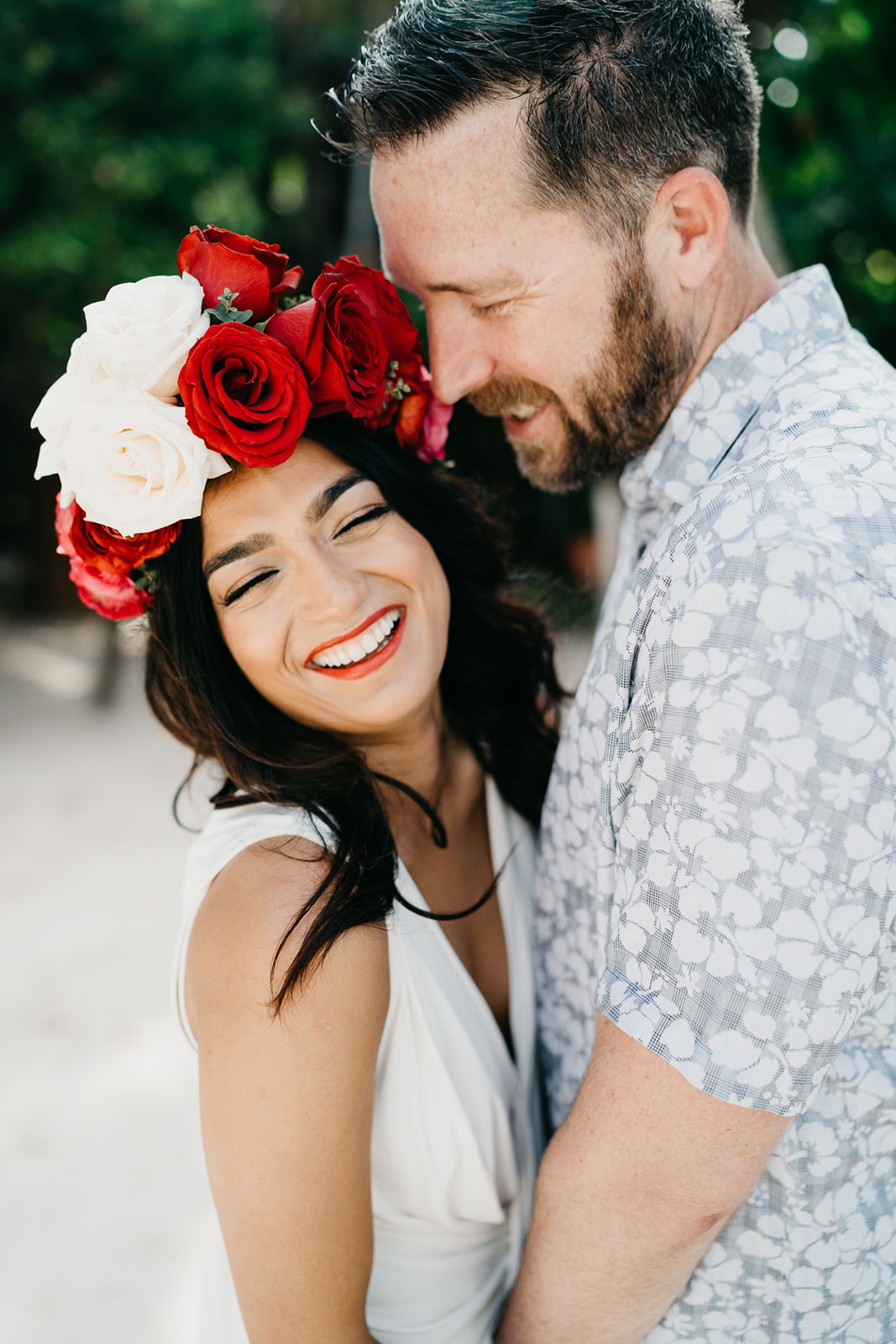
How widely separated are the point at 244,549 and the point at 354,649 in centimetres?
26

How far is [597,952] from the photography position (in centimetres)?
162

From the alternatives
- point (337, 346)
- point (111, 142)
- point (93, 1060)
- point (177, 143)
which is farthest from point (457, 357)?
point (177, 143)

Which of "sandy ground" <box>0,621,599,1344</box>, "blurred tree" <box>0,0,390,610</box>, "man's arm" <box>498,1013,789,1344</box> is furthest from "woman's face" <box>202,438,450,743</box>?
"blurred tree" <box>0,0,390,610</box>

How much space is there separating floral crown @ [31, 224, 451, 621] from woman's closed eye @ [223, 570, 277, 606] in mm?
140

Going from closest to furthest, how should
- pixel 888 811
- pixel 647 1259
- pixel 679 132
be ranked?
pixel 888 811 → pixel 647 1259 → pixel 679 132

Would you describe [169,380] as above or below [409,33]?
below

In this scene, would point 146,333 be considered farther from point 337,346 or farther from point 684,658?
point 684,658

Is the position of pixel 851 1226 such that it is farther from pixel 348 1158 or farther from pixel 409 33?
pixel 409 33

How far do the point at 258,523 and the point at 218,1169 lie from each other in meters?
1.01

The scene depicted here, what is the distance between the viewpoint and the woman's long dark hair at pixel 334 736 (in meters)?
1.61

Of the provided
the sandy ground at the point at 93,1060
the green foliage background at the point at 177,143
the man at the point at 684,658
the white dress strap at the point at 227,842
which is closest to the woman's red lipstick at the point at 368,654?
the white dress strap at the point at 227,842

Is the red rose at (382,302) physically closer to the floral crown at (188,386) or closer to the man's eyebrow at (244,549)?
the floral crown at (188,386)

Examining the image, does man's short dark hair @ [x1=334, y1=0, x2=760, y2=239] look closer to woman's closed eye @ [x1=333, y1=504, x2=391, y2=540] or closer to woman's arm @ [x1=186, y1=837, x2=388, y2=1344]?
woman's closed eye @ [x1=333, y1=504, x2=391, y2=540]

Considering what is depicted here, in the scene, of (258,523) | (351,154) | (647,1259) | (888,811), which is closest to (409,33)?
(351,154)
